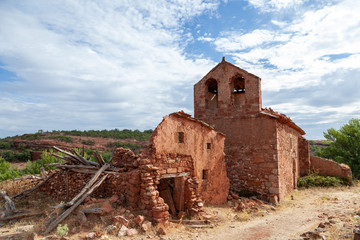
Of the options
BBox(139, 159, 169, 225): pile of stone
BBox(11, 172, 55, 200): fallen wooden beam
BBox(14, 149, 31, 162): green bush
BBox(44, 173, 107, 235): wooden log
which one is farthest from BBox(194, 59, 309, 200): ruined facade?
BBox(14, 149, 31, 162): green bush

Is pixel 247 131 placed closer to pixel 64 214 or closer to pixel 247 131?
pixel 247 131

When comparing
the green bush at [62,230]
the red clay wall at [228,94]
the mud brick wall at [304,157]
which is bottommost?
the green bush at [62,230]

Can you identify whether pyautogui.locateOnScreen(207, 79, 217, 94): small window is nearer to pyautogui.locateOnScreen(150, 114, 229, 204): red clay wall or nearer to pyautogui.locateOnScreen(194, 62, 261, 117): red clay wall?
pyautogui.locateOnScreen(194, 62, 261, 117): red clay wall

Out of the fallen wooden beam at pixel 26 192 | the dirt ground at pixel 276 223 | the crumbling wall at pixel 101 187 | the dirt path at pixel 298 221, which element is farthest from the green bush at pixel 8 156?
the dirt path at pixel 298 221

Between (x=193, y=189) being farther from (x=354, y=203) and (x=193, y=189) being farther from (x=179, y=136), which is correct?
(x=354, y=203)

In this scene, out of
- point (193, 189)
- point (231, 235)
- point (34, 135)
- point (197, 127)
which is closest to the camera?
point (231, 235)

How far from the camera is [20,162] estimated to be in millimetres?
32594

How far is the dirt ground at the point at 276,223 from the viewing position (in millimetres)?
7180

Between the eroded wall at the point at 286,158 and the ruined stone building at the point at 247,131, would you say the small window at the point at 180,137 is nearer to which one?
the ruined stone building at the point at 247,131

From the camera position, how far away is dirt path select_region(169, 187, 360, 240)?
7.75 m

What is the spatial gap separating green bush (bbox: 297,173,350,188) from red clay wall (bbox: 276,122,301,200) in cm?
67

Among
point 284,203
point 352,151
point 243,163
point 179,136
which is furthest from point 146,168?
point 352,151

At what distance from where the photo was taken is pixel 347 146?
21.5 m

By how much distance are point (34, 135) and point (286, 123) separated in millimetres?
40148
